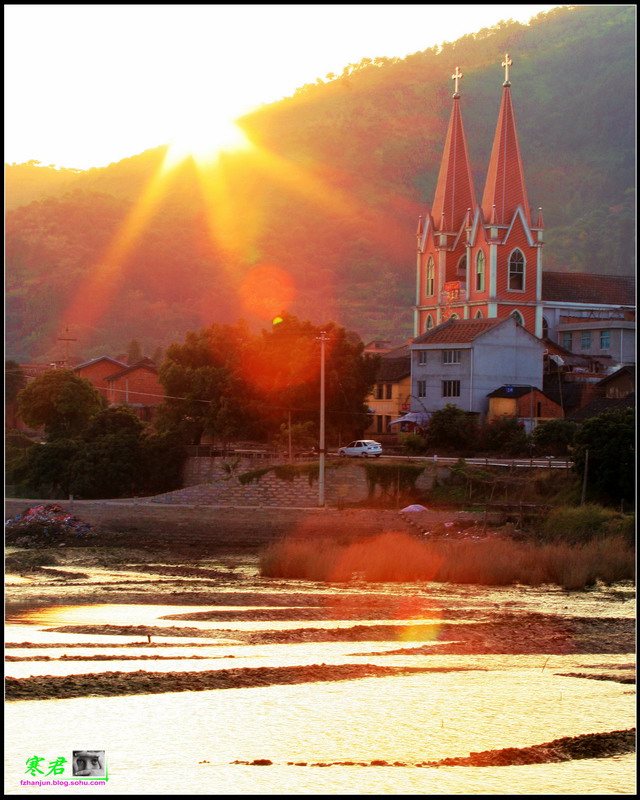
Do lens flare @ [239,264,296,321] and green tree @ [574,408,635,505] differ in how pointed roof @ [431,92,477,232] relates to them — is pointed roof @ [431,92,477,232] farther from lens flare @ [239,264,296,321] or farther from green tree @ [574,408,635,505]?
lens flare @ [239,264,296,321]

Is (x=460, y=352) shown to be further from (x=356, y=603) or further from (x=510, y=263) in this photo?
(x=356, y=603)

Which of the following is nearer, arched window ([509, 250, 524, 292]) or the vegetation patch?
the vegetation patch

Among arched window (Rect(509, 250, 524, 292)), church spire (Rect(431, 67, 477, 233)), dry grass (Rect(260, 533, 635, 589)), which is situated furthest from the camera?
church spire (Rect(431, 67, 477, 233))

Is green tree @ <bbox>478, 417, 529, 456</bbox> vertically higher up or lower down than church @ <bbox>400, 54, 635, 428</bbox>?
lower down

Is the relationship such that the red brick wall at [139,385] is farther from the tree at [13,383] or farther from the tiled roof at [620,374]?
the tiled roof at [620,374]

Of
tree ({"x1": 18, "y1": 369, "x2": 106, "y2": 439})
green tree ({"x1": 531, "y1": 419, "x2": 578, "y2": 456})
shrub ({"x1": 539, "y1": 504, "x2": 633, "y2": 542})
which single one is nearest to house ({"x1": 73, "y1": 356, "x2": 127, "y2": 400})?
tree ({"x1": 18, "y1": 369, "x2": 106, "y2": 439})

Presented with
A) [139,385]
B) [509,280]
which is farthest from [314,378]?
[509,280]

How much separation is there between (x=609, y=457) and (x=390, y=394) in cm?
3096

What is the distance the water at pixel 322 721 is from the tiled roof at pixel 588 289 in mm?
65662

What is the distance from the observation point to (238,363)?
58719 millimetres

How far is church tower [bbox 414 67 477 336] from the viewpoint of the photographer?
8744 cm

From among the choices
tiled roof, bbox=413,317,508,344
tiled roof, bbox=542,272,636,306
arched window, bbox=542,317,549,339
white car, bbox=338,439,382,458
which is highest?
tiled roof, bbox=542,272,636,306

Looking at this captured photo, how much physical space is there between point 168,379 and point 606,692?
43.7m

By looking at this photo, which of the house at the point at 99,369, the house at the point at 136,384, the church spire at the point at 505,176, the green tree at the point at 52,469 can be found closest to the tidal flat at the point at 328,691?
the green tree at the point at 52,469
